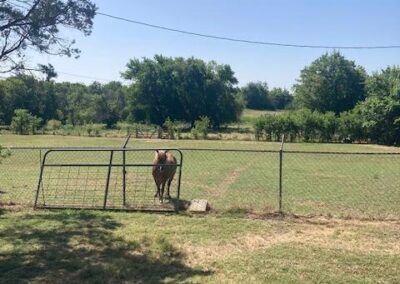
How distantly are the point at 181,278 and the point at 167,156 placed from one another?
6480 mm

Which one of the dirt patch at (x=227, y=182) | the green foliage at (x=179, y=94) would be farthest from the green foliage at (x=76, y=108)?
the dirt patch at (x=227, y=182)

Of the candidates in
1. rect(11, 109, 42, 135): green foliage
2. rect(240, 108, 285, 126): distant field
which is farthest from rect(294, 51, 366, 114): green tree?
rect(11, 109, 42, 135): green foliage

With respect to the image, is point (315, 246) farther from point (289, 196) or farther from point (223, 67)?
point (223, 67)

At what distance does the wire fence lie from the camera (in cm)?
1256

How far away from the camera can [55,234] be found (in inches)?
363

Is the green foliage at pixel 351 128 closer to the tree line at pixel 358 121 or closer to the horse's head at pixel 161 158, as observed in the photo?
the tree line at pixel 358 121

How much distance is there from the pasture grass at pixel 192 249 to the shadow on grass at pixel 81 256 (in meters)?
0.01

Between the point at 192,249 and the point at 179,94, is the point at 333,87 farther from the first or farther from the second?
the point at 192,249

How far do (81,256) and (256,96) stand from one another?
136m

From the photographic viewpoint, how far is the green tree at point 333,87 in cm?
7944

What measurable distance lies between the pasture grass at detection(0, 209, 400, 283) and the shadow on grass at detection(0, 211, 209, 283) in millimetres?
14

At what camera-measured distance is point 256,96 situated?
142 metres

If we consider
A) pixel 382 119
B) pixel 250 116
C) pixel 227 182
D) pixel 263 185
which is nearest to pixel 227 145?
pixel 382 119

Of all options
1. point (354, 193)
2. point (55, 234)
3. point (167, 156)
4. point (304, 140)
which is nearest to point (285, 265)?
point (55, 234)
